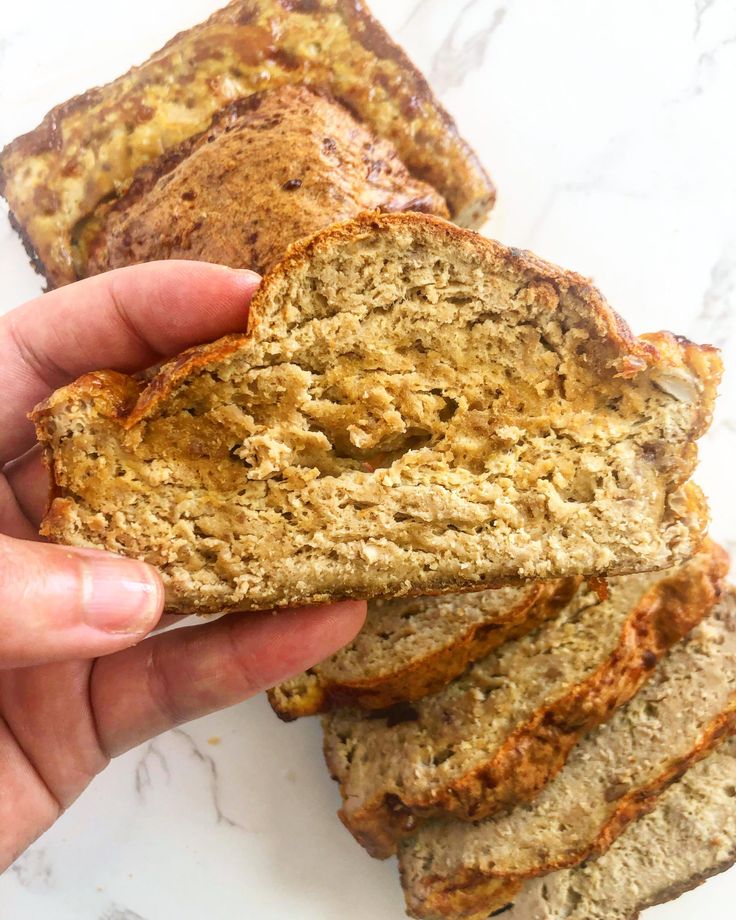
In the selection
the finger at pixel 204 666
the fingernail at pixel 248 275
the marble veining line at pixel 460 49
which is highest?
the marble veining line at pixel 460 49

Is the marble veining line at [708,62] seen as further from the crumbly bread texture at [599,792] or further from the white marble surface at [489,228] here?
the crumbly bread texture at [599,792]

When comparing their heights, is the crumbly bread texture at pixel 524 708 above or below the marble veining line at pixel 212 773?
above

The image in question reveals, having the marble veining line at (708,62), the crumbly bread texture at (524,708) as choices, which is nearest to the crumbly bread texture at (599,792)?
the crumbly bread texture at (524,708)

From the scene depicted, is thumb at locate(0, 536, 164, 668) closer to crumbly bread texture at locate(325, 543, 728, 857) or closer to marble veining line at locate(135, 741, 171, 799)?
crumbly bread texture at locate(325, 543, 728, 857)

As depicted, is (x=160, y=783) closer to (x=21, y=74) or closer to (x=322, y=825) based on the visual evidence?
(x=322, y=825)

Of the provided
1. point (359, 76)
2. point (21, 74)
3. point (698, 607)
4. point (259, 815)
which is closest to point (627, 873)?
point (698, 607)
